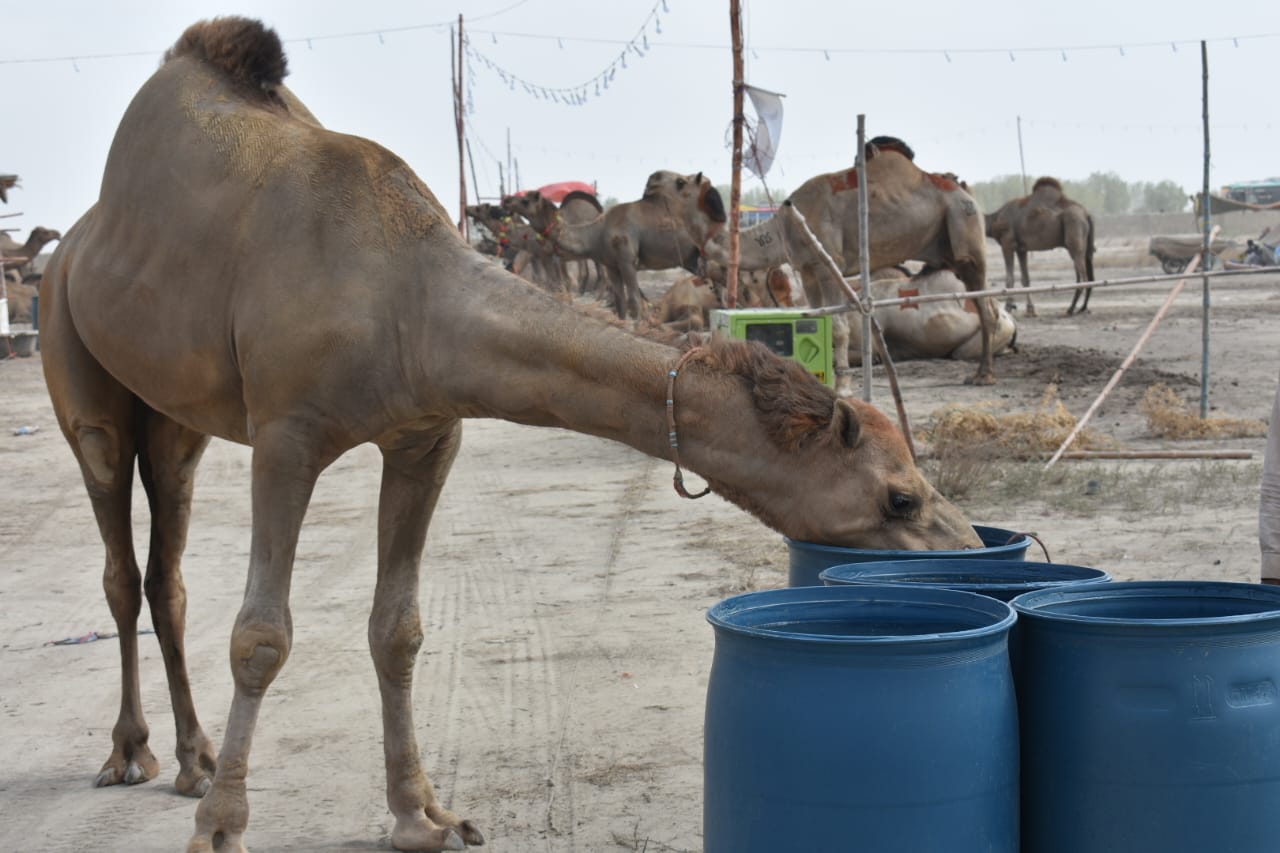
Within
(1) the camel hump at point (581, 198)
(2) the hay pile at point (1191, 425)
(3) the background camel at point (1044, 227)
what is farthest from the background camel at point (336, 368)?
(1) the camel hump at point (581, 198)

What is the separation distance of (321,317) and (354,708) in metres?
2.43

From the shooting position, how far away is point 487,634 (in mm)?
7105

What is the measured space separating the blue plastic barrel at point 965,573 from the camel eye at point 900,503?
5.3 inches

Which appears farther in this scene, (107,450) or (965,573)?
(107,450)

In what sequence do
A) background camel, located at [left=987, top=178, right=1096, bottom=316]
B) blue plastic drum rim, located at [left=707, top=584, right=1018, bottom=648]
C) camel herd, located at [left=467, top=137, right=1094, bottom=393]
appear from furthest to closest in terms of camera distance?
1. background camel, located at [left=987, top=178, right=1096, bottom=316]
2. camel herd, located at [left=467, top=137, right=1094, bottom=393]
3. blue plastic drum rim, located at [left=707, top=584, right=1018, bottom=648]

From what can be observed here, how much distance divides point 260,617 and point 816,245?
7.07 meters

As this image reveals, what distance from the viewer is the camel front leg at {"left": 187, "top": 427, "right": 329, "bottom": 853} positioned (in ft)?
13.9

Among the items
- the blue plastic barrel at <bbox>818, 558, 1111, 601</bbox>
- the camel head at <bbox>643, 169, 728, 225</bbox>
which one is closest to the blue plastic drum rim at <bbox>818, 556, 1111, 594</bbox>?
the blue plastic barrel at <bbox>818, 558, 1111, 601</bbox>

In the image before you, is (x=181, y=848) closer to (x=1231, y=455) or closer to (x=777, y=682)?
(x=777, y=682)

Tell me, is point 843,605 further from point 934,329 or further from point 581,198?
point 581,198

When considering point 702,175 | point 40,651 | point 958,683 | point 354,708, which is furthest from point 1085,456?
point 702,175

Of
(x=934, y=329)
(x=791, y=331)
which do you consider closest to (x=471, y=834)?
(x=791, y=331)

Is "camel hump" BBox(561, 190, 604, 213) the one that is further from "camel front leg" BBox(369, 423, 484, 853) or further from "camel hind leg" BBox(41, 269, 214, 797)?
"camel front leg" BBox(369, 423, 484, 853)

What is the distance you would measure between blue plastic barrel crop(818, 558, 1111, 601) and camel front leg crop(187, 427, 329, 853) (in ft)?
5.45
